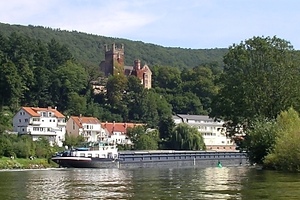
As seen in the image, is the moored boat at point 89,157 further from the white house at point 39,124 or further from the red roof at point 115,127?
the red roof at point 115,127

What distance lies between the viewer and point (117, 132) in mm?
133125

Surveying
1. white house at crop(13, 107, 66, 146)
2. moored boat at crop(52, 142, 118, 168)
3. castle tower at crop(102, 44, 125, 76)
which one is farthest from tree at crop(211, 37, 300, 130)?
castle tower at crop(102, 44, 125, 76)

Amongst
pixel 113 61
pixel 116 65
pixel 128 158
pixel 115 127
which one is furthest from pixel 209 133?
pixel 128 158

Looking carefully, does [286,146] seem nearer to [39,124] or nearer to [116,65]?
[39,124]

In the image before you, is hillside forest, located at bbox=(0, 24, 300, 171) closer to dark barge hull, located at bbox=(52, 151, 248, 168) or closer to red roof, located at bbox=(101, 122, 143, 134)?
red roof, located at bbox=(101, 122, 143, 134)

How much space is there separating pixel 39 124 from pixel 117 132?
22536mm

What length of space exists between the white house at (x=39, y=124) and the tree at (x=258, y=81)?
5353 cm

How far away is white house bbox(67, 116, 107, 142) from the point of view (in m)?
125

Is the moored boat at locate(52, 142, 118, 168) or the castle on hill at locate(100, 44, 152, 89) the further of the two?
the castle on hill at locate(100, 44, 152, 89)

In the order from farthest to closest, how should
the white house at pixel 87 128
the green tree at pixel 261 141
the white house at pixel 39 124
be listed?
the white house at pixel 87 128, the white house at pixel 39 124, the green tree at pixel 261 141

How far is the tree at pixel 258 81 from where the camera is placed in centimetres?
6097

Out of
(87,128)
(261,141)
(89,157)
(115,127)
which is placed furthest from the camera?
(115,127)

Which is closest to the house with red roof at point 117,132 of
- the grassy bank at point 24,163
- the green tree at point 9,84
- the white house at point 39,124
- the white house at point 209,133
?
the white house at point 39,124

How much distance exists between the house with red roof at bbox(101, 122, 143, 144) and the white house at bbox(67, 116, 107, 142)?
1730 millimetres
